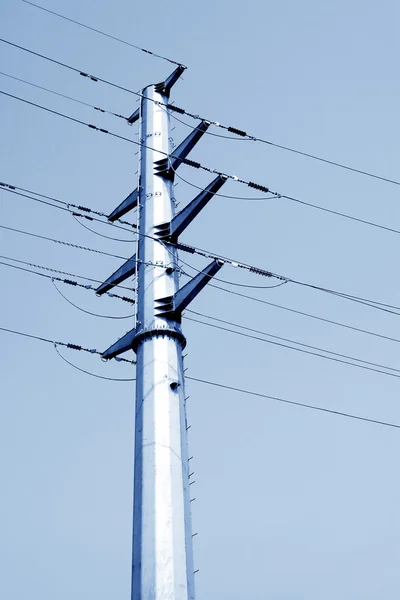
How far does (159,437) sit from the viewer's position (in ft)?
36.0

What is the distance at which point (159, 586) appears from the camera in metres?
9.50

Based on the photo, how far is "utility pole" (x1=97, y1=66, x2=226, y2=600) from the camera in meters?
9.91

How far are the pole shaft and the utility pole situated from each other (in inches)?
0.6

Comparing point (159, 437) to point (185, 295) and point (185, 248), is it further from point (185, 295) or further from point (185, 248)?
point (185, 248)

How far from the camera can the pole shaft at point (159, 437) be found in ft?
32.1

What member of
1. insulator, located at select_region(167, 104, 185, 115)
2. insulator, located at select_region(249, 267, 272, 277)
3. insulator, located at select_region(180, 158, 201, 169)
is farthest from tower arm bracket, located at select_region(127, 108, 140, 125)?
insulator, located at select_region(249, 267, 272, 277)

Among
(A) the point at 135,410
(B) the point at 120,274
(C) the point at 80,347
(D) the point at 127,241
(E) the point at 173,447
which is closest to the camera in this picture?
(E) the point at 173,447

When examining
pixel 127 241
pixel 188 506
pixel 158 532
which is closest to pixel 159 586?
pixel 158 532

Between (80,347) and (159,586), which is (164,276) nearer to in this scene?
(80,347)

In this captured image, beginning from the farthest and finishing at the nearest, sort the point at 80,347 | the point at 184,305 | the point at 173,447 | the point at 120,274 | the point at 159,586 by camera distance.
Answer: the point at 120,274, the point at 80,347, the point at 184,305, the point at 173,447, the point at 159,586

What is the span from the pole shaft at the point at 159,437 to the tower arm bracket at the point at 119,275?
0.64m

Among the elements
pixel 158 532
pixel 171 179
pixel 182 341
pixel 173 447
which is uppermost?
pixel 171 179

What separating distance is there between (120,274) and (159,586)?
765 cm

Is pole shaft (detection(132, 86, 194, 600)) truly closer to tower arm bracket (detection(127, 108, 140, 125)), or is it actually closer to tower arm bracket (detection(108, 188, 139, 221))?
tower arm bracket (detection(108, 188, 139, 221))
